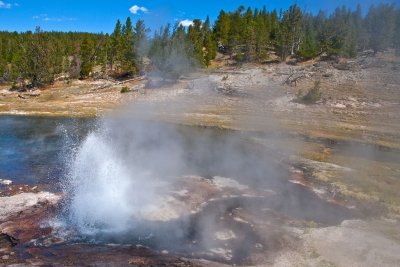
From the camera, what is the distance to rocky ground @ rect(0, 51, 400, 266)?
48.6 feet

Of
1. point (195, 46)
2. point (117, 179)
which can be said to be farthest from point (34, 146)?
point (195, 46)

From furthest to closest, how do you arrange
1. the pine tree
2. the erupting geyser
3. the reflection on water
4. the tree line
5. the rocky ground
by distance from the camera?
the pine tree, the tree line, the reflection on water, the erupting geyser, the rocky ground

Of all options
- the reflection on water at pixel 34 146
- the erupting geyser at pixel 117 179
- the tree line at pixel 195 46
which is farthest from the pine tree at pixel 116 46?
the erupting geyser at pixel 117 179

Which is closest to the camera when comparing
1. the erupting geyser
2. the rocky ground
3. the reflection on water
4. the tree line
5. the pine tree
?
the rocky ground

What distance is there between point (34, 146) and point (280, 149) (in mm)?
19922

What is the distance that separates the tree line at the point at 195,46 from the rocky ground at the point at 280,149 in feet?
14.2

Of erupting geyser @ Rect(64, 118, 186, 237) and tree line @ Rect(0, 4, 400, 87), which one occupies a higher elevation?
tree line @ Rect(0, 4, 400, 87)

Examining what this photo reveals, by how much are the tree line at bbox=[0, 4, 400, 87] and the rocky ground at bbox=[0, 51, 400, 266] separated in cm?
432

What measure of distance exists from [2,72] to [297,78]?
6174cm

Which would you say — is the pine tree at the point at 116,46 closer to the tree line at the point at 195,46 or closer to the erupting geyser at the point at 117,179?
the tree line at the point at 195,46

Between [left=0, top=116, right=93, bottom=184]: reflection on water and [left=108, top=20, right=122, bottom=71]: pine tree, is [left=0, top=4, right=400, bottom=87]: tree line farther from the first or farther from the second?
[left=0, top=116, right=93, bottom=184]: reflection on water

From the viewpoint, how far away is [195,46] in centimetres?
6975

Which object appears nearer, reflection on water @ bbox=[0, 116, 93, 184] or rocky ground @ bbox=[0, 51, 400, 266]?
rocky ground @ bbox=[0, 51, 400, 266]

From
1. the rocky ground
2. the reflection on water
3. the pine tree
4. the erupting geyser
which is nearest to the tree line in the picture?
the pine tree
